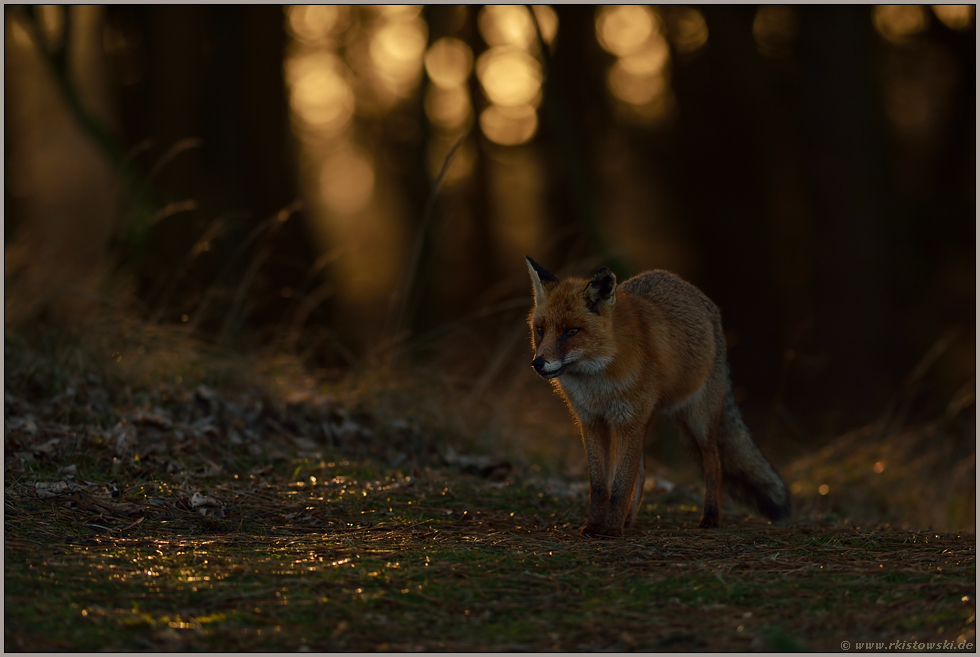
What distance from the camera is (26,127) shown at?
16.9m

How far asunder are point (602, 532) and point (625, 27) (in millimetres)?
16141

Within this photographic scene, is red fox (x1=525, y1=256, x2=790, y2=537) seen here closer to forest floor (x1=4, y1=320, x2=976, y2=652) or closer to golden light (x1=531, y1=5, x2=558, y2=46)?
forest floor (x1=4, y1=320, x2=976, y2=652)

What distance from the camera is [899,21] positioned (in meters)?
16.2

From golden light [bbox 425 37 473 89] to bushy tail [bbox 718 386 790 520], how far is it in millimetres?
13429

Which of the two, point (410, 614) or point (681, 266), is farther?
point (681, 266)

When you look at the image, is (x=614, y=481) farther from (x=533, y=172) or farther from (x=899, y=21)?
(x=533, y=172)

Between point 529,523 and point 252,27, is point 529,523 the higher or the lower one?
the lower one

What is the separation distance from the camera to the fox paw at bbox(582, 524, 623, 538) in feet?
15.3

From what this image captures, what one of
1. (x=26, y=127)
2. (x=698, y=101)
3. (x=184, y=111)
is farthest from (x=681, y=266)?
(x=26, y=127)

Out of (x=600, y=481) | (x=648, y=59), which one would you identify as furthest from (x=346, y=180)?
(x=600, y=481)

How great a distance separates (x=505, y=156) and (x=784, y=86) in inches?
371

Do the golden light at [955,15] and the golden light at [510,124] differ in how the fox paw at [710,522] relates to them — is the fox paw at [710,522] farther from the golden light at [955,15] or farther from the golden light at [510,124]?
the golden light at [510,124]

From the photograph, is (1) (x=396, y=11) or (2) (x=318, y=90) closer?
(1) (x=396, y=11)

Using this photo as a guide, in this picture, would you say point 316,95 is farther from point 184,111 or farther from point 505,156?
point 184,111
